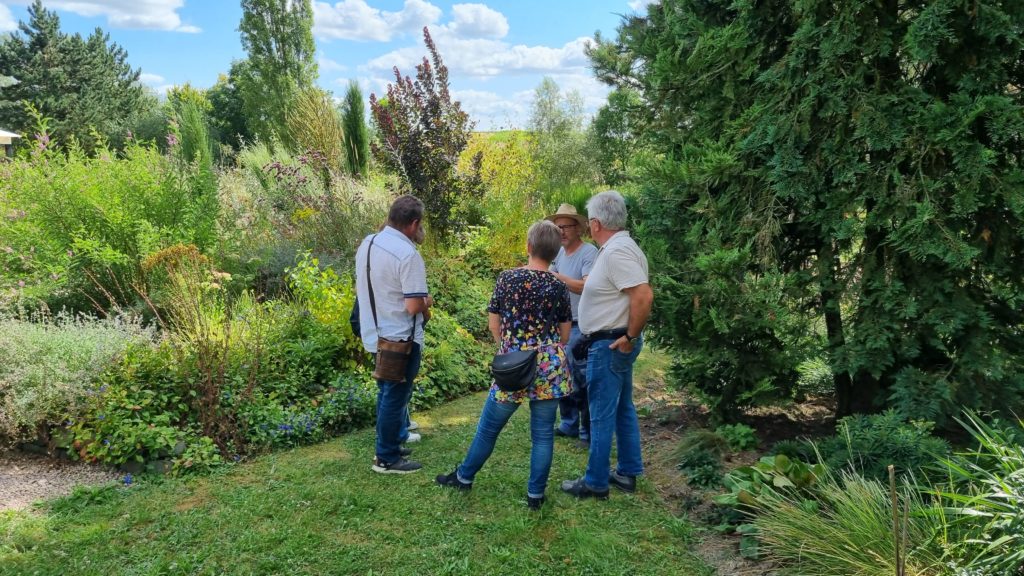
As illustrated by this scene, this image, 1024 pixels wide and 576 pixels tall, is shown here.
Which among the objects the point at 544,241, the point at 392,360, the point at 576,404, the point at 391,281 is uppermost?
the point at 544,241

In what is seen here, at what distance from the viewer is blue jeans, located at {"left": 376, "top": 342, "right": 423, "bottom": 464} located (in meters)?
3.96

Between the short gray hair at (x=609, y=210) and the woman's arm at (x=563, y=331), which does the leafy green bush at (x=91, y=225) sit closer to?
the woman's arm at (x=563, y=331)

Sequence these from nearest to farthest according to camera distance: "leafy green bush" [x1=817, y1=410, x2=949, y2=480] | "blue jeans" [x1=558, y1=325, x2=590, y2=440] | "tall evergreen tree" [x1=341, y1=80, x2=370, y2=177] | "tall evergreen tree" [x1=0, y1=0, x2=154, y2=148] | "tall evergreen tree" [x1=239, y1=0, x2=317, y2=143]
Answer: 1. "leafy green bush" [x1=817, y1=410, x2=949, y2=480]
2. "blue jeans" [x1=558, y1=325, x2=590, y2=440]
3. "tall evergreen tree" [x1=341, y1=80, x2=370, y2=177]
4. "tall evergreen tree" [x1=239, y1=0, x2=317, y2=143]
5. "tall evergreen tree" [x1=0, y1=0, x2=154, y2=148]

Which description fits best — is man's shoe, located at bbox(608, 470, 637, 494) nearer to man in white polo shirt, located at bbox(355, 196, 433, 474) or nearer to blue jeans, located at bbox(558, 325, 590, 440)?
blue jeans, located at bbox(558, 325, 590, 440)

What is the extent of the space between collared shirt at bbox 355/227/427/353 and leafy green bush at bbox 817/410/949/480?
8.40 ft

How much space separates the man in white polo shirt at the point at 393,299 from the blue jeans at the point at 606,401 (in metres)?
1.16

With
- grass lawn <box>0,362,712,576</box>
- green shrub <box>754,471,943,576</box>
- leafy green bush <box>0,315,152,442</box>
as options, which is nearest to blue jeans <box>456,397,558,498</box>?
grass lawn <box>0,362,712,576</box>

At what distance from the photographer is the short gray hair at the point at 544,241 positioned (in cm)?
345

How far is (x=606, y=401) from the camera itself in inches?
138

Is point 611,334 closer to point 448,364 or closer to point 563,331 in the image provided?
point 563,331

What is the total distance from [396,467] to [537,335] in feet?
4.89

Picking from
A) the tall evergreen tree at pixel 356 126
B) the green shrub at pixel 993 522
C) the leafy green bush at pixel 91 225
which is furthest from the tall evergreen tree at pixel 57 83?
the green shrub at pixel 993 522

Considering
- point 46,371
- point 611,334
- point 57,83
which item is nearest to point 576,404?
point 611,334

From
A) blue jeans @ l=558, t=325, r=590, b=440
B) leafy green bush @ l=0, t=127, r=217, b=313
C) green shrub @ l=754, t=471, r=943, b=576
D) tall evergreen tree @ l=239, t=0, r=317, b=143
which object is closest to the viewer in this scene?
green shrub @ l=754, t=471, r=943, b=576
